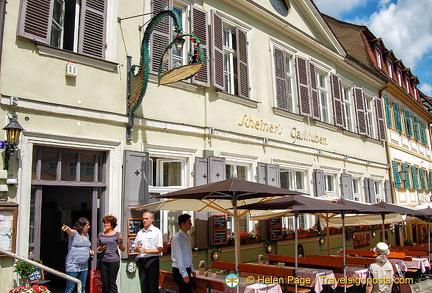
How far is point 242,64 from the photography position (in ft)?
33.5

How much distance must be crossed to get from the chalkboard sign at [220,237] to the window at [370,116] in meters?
9.68

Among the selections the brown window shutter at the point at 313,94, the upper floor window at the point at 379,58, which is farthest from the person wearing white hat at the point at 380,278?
the upper floor window at the point at 379,58

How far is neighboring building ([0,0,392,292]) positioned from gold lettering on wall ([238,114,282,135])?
4 cm

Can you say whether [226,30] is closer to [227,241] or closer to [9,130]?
[227,241]

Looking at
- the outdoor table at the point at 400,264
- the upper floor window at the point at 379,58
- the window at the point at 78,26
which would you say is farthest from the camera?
the upper floor window at the point at 379,58

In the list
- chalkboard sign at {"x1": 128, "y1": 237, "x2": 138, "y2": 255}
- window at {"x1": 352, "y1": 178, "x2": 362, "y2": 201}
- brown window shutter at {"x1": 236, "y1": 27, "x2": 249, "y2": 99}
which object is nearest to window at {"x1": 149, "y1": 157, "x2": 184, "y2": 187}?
chalkboard sign at {"x1": 128, "y1": 237, "x2": 138, "y2": 255}

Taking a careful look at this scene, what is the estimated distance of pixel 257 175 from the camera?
9977 millimetres

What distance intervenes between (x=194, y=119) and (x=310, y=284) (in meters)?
3.90

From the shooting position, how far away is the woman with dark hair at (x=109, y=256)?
20.3ft

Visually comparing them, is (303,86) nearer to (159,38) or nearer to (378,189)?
(159,38)

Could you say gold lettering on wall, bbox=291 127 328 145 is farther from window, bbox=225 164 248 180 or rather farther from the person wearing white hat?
the person wearing white hat

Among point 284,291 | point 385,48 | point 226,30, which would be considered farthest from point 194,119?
point 385,48

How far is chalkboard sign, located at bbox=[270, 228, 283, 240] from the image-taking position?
1004 cm

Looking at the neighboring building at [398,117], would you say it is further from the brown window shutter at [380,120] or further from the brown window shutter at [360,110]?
the brown window shutter at [360,110]
